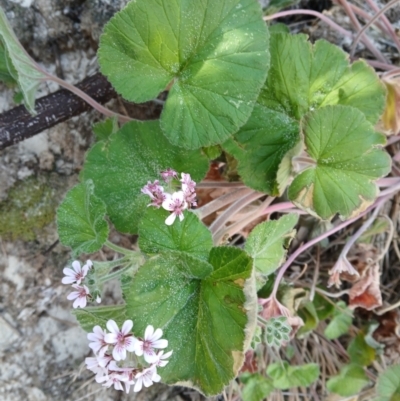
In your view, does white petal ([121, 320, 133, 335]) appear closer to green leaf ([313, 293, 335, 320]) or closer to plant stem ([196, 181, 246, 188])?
plant stem ([196, 181, 246, 188])

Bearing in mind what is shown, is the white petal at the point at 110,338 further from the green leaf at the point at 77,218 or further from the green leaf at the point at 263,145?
the green leaf at the point at 263,145

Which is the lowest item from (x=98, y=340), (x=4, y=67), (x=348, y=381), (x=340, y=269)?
(x=348, y=381)

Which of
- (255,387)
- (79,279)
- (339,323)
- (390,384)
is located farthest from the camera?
(339,323)

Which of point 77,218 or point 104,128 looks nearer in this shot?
point 77,218

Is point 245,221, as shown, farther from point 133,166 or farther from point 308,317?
point 308,317

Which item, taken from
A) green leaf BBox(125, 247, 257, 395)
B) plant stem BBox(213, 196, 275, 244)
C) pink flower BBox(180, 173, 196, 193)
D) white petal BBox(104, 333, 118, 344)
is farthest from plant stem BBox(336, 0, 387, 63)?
white petal BBox(104, 333, 118, 344)

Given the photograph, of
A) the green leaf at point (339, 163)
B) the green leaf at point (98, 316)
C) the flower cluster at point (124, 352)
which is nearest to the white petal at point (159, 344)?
the flower cluster at point (124, 352)

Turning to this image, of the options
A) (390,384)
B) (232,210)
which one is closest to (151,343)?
(232,210)
